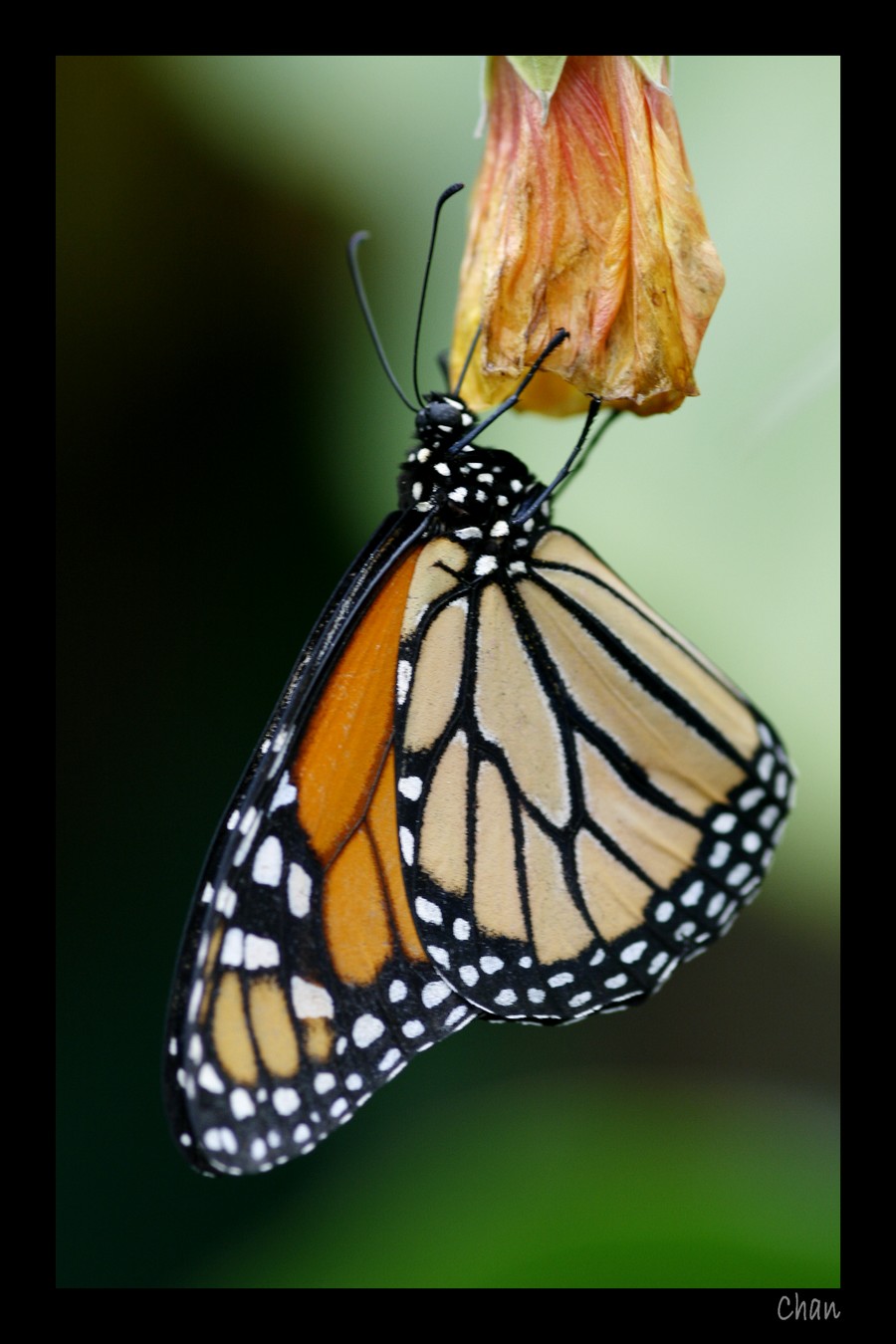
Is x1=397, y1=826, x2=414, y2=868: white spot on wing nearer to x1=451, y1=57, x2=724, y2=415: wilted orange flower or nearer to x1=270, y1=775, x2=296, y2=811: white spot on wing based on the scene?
x1=270, y1=775, x2=296, y2=811: white spot on wing

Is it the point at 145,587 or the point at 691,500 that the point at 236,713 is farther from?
the point at 691,500

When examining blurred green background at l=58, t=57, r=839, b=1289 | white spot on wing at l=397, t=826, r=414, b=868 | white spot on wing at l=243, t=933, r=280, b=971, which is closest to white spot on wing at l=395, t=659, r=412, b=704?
white spot on wing at l=397, t=826, r=414, b=868

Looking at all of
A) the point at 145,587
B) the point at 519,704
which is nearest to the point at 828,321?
the point at 519,704

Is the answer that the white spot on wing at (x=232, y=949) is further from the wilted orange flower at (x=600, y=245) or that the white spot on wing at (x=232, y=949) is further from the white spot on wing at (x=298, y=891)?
the wilted orange flower at (x=600, y=245)

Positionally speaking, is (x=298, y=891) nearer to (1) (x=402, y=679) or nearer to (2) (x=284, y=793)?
(2) (x=284, y=793)

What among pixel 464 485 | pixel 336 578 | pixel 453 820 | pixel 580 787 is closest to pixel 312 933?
pixel 453 820
